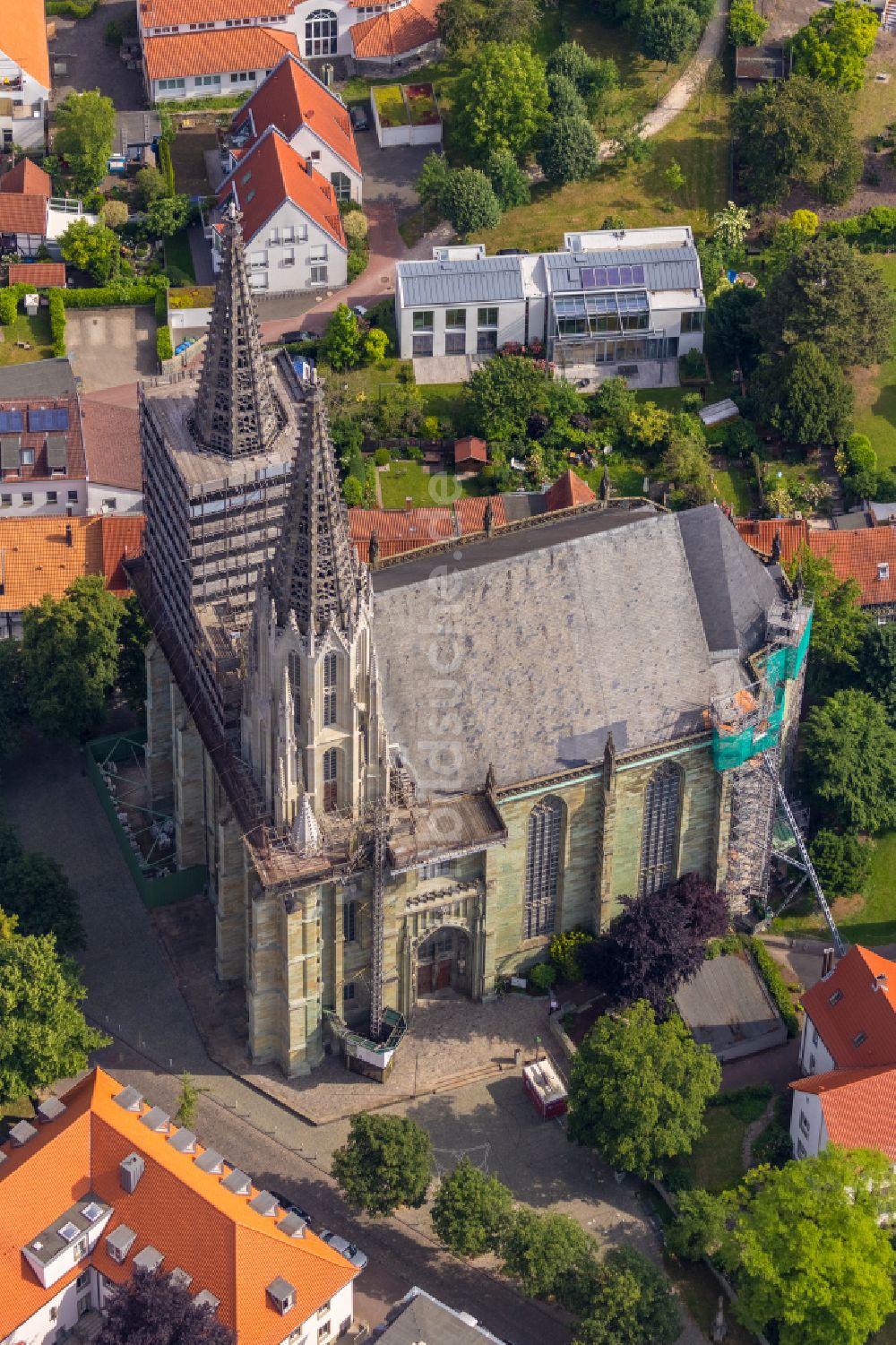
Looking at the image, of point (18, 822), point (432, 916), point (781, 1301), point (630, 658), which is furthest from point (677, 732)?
point (18, 822)

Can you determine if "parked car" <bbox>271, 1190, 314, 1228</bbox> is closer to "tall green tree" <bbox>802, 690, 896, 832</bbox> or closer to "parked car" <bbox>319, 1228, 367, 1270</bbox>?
"parked car" <bbox>319, 1228, 367, 1270</bbox>

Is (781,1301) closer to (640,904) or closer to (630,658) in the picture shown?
(640,904)

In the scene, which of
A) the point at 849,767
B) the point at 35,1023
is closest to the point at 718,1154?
the point at 849,767

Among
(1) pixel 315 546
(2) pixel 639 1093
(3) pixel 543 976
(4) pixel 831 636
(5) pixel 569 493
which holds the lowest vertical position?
(3) pixel 543 976

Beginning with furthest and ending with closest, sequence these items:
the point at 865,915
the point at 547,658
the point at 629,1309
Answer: the point at 865,915 → the point at 547,658 → the point at 629,1309

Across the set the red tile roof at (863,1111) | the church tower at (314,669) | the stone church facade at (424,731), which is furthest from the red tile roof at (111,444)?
the red tile roof at (863,1111)

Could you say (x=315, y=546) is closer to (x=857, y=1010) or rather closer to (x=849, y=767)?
(x=857, y=1010)
